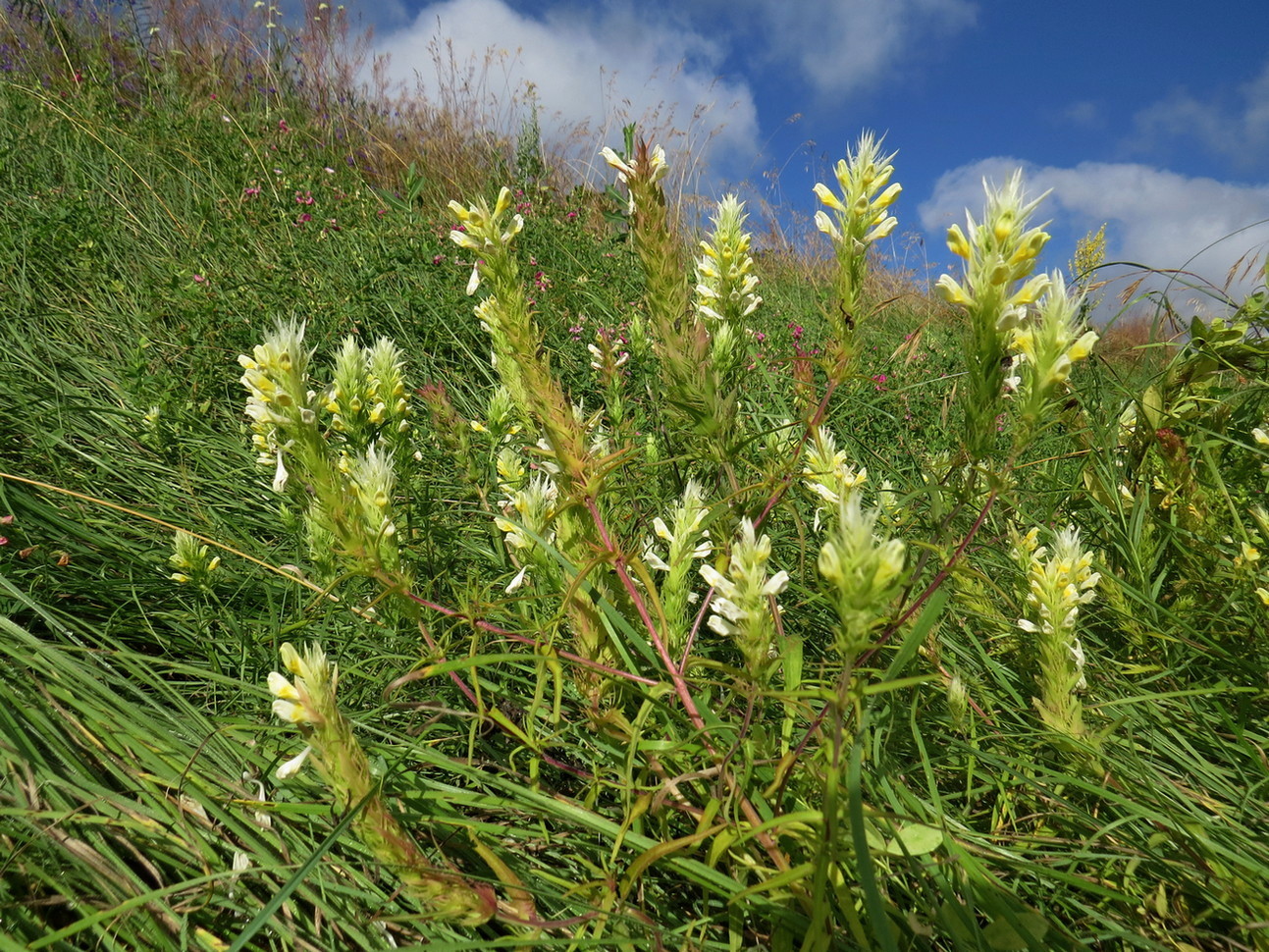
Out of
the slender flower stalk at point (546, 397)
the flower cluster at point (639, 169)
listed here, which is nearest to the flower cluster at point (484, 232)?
the slender flower stalk at point (546, 397)

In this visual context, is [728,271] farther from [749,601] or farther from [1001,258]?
[749,601]

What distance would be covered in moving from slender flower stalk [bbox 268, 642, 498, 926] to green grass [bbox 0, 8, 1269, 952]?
1.7 inches

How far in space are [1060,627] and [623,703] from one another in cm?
78

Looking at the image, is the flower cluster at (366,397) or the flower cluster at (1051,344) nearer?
the flower cluster at (1051,344)

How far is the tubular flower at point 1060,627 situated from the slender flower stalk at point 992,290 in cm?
47

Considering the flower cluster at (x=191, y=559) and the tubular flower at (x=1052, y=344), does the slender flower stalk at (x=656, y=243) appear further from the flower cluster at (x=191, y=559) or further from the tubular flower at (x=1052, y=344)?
the flower cluster at (x=191, y=559)

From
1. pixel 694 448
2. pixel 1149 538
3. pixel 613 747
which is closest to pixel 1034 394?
pixel 694 448

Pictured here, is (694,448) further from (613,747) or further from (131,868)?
(131,868)

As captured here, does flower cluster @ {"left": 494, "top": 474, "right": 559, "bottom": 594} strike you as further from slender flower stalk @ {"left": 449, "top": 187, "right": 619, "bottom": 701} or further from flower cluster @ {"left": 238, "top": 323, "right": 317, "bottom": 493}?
flower cluster @ {"left": 238, "top": 323, "right": 317, "bottom": 493}

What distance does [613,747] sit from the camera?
1075mm

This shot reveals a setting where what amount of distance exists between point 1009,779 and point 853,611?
0.81 meters

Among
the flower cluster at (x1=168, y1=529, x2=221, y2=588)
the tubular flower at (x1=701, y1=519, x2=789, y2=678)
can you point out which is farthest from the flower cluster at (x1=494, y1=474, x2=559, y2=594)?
the flower cluster at (x1=168, y1=529, x2=221, y2=588)

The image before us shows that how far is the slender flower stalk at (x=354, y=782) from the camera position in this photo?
77 cm

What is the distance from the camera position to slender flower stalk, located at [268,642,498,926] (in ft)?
2.51
